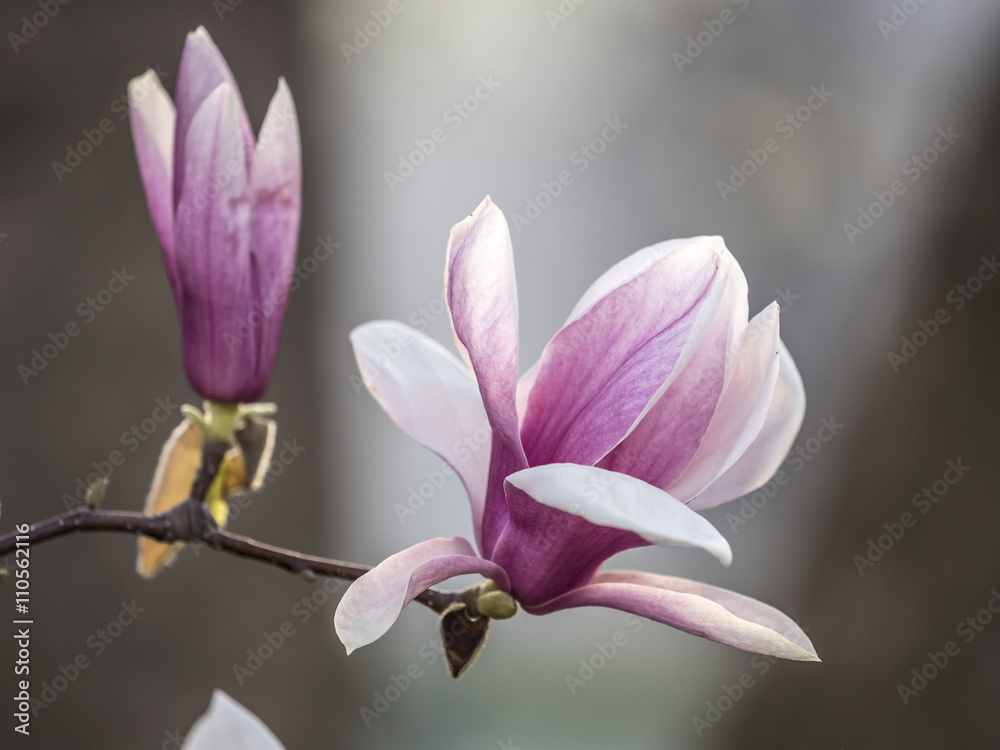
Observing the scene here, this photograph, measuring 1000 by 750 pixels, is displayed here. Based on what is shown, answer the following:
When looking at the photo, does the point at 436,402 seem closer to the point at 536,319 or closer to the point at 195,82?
the point at 195,82

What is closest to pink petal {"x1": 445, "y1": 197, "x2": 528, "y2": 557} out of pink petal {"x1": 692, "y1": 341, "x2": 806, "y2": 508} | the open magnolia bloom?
the open magnolia bloom

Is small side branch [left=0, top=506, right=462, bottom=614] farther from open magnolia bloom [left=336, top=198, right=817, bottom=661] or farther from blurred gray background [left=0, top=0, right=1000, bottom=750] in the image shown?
blurred gray background [left=0, top=0, right=1000, bottom=750]

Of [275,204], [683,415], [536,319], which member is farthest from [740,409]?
[536,319]

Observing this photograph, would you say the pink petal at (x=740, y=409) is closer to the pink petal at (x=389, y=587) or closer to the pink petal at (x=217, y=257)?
the pink petal at (x=389, y=587)

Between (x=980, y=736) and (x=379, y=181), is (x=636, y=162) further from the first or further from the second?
(x=980, y=736)

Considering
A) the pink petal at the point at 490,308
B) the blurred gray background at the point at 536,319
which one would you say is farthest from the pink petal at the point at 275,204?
the blurred gray background at the point at 536,319
